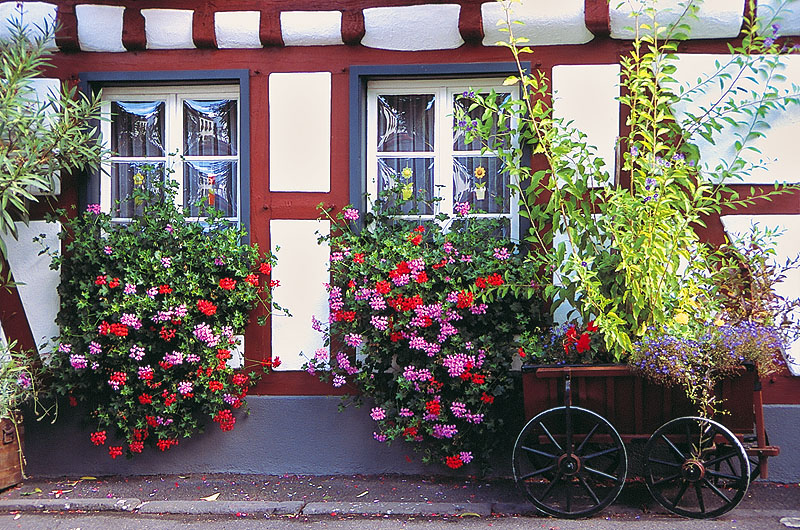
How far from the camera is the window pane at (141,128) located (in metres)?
5.76

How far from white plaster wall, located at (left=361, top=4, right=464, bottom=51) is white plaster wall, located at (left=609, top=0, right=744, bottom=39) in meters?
0.97

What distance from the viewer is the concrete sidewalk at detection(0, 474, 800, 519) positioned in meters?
4.67

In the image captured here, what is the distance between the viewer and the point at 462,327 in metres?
5.04

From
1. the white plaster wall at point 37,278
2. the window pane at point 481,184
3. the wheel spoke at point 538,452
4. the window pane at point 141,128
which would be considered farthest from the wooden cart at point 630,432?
the white plaster wall at point 37,278

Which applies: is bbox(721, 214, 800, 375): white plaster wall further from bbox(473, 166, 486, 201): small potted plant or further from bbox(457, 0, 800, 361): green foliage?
bbox(473, 166, 486, 201): small potted plant

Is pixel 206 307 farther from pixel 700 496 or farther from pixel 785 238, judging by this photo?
pixel 785 238

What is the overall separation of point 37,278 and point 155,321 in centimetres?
101

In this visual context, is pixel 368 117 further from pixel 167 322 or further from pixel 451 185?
pixel 167 322

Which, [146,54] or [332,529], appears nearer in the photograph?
[332,529]

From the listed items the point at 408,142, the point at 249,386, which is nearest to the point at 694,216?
the point at 408,142

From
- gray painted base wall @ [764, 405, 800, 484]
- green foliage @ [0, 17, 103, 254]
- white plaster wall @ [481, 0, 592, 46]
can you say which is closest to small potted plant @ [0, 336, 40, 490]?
green foliage @ [0, 17, 103, 254]

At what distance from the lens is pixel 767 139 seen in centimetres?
513

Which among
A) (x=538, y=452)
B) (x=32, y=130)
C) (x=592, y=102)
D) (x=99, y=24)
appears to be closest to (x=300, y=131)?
(x=99, y=24)

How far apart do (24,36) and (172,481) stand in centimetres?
293
